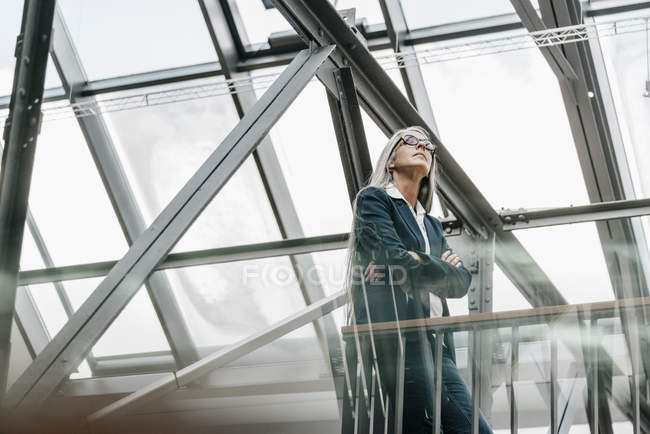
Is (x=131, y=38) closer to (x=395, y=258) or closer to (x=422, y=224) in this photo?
(x=422, y=224)

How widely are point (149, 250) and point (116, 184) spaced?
3.78 meters

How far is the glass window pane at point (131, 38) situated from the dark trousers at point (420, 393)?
3.80 m

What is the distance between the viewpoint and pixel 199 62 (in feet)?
18.6

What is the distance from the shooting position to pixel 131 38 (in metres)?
5.77

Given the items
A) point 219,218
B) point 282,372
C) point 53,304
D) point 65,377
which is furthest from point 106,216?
point 65,377

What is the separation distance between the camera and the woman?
2.22 metres

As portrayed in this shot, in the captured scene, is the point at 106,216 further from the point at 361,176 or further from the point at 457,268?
the point at 457,268

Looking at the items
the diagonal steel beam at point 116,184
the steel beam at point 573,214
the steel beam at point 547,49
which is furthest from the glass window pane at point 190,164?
the steel beam at point 547,49


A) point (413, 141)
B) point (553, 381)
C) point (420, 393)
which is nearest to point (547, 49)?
point (413, 141)

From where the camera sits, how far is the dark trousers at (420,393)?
2.21m

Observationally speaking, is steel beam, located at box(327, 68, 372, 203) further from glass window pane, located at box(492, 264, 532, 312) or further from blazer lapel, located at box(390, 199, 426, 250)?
glass window pane, located at box(492, 264, 532, 312)

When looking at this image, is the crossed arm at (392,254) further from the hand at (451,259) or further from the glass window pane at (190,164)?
the glass window pane at (190,164)

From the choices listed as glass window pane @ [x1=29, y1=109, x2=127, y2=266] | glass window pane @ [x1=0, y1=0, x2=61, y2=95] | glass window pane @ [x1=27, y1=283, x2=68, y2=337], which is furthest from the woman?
glass window pane @ [x1=29, y1=109, x2=127, y2=266]

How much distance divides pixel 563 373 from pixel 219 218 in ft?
13.8
